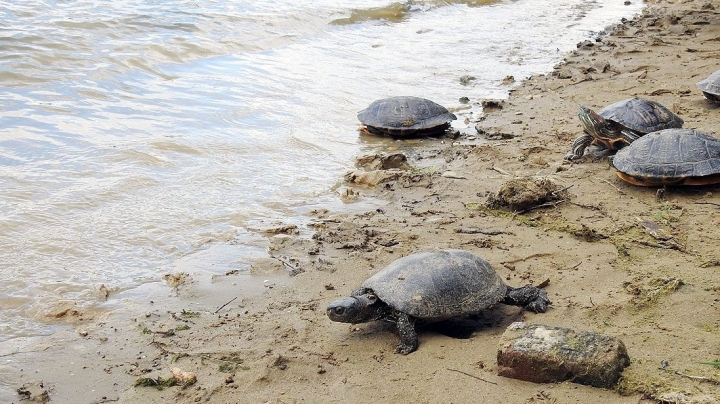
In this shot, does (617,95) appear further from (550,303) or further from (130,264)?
(130,264)

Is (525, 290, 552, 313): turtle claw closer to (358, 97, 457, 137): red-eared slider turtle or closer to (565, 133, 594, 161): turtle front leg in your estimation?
(565, 133, 594, 161): turtle front leg

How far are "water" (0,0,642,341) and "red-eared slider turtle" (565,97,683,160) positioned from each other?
8.32ft

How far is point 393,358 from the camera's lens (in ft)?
12.3

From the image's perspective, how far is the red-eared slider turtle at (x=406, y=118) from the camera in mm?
8797

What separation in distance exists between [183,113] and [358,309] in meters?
5.94

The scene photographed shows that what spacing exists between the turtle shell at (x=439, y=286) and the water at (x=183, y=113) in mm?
1718

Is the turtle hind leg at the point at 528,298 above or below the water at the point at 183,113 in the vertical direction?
above

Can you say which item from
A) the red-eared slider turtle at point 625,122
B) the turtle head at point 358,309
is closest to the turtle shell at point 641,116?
the red-eared slider turtle at point 625,122

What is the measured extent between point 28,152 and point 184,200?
2.11m

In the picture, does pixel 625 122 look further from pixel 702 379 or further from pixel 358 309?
pixel 702 379

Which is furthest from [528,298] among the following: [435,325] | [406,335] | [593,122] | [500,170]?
[593,122]

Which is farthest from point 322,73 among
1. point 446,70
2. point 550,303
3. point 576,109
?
point 550,303

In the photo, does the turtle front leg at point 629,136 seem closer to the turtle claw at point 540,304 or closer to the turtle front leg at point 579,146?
the turtle front leg at point 579,146

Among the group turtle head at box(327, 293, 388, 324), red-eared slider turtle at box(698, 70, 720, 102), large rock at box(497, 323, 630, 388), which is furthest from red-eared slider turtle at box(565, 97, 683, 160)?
large rock at box(497, 323, 630, 388)
